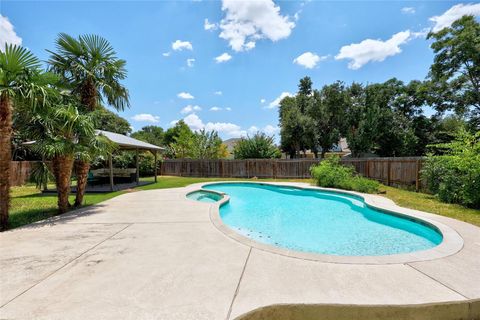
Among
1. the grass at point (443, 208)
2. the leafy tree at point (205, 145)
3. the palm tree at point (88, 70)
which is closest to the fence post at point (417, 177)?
the grass at point (443, 208)

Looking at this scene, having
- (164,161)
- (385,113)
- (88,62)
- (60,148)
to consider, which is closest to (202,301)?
(60,148)

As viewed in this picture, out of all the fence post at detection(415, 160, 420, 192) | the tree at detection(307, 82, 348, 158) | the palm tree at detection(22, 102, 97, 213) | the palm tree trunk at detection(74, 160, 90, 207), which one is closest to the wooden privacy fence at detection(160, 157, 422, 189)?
the fence post at detection(415, 160, 420, 192)

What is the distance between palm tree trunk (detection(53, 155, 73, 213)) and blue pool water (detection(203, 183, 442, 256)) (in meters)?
4.60

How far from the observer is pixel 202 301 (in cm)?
242

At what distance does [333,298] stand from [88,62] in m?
8.46

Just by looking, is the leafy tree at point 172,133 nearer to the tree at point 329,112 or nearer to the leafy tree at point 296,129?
the leafy tree at point 296,129

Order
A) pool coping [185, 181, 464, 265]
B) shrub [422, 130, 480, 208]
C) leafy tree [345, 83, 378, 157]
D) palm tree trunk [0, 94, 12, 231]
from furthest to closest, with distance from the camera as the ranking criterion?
leafy tree [345, 83, 378, 157] < shrub [422, 130, 480, 208] < palm tree trunk [0, 94, 12, 231] < pool coping [185, 181, 464, 265]

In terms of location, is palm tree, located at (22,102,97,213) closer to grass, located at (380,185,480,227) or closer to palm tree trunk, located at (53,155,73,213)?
palm tree trunk, located at (53,155,73,213)

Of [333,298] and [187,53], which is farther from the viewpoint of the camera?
[187,53]

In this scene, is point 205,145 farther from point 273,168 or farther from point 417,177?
point 417,177

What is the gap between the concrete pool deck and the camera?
2359mm

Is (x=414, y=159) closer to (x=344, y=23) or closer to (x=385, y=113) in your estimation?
(x=344, y=23)

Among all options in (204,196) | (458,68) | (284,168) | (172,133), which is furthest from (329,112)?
(172,133)

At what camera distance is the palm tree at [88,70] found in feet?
21.9
